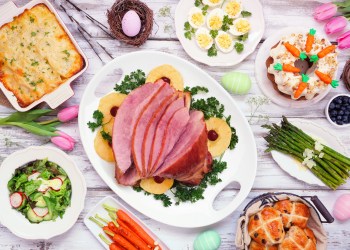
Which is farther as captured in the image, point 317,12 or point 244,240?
point 317,12

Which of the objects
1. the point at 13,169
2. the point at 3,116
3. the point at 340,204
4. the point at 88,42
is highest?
the point at 88,42

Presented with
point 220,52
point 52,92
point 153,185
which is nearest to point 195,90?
point 220,52

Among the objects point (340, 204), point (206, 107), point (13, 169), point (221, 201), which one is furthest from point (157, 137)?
point (340, 204)

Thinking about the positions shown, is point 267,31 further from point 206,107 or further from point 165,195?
point 165,195

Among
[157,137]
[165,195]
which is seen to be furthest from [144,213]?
[157,137]

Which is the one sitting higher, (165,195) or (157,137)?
(157,137)

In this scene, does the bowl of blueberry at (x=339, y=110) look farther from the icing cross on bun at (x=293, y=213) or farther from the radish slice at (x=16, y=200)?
the radish slice at (x=16, y=200)

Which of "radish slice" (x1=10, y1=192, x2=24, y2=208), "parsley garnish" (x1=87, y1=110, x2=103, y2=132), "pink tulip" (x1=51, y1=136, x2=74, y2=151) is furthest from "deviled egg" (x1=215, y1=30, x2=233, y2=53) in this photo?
"radish slice" (x1=10, y1=192, x2=24, y2=208)

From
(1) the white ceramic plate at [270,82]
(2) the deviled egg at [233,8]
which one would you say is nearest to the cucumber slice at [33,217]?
(1) the white ceramic plate at [270,82]
